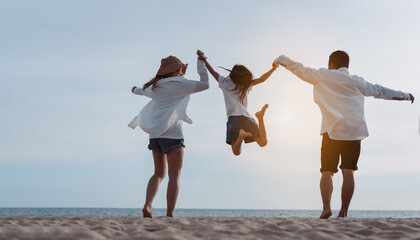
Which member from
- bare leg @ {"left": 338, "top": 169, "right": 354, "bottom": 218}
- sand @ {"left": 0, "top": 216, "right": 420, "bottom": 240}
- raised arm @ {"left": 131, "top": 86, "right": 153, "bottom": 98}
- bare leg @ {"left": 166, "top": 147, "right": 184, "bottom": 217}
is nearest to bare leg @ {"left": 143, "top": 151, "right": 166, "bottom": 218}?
bare leg @ {"left": 166, "top": 147, "right": 184, "bottom": 217}

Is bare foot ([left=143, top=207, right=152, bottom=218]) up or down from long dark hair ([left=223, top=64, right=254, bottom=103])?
down

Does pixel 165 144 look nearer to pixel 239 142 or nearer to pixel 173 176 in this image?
pixel 173 176

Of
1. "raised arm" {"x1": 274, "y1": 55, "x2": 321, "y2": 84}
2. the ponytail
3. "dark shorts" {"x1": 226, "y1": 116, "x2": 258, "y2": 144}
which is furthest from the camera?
"dark shorts" {"x1": 226, "y1": 116, "x2": 258, "y2": 144}

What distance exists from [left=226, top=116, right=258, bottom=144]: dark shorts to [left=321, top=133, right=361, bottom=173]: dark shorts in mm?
1070

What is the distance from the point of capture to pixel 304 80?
664cm

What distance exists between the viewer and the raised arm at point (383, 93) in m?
6.91

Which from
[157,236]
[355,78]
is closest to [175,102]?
[355,78]

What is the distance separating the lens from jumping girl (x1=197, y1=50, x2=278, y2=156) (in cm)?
672

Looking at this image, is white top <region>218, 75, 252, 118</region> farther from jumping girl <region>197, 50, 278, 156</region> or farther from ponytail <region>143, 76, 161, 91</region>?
ponytail <region>143, 76, 161, 91</region>

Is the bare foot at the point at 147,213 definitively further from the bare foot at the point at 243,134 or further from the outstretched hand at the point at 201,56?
the outstretched hand at the point at 201,56

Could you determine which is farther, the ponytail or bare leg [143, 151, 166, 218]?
the ponytail

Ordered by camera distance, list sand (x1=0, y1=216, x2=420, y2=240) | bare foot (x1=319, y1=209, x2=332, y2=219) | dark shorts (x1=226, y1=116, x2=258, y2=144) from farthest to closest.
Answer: dark shorts (x1=226, y1=116, x2=258, y2=144)
bare foot (x1=319, y1=209, x2=332, y2=219)
sand (x1=0, y1=216, x2=420, y2=240)

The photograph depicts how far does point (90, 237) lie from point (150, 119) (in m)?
3.02

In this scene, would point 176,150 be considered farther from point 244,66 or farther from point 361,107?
point 361,107
